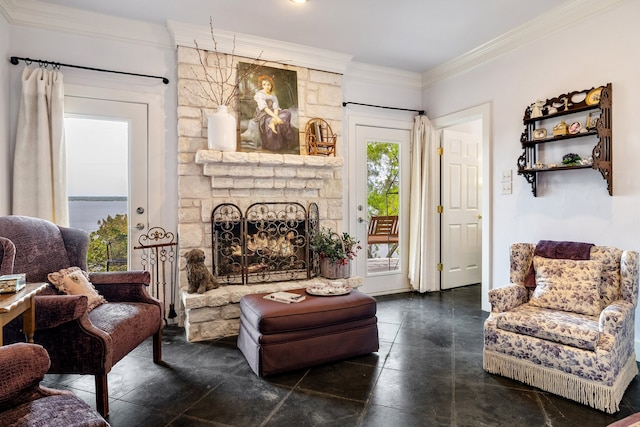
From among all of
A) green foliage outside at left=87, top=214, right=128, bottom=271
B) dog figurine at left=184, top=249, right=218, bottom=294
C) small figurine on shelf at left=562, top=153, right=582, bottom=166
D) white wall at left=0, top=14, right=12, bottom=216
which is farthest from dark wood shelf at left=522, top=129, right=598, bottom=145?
white wall at left=0, top=14, right=12, bottom=216

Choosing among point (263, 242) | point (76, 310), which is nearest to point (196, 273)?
point (263, 242)

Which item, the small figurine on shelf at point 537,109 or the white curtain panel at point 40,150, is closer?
the white curtain panel at point 40,150

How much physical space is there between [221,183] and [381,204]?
2.04 meters

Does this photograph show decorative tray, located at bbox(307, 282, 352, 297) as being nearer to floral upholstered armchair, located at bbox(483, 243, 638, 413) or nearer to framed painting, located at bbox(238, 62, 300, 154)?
A: floral upholstered armchair, located at bbox(483, 243, 638, 413)

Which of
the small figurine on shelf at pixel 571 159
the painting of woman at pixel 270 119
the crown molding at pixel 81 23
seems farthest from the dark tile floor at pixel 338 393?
the crown molding at pixel 81 23

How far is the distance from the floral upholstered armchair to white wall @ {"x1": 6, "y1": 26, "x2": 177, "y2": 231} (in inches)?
115

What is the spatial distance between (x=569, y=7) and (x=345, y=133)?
2.29 m

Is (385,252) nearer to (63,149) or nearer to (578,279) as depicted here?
(578,279)

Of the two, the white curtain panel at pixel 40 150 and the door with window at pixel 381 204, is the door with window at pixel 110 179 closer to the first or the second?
the white curtain panel at pixel 40 150

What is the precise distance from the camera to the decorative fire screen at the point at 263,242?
3469 millimetres

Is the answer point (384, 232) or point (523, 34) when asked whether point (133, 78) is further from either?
point (523, 34)

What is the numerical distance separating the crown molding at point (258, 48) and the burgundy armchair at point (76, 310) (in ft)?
6.51

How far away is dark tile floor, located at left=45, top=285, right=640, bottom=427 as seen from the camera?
1886 mm

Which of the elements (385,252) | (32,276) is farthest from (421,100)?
(32,276)
